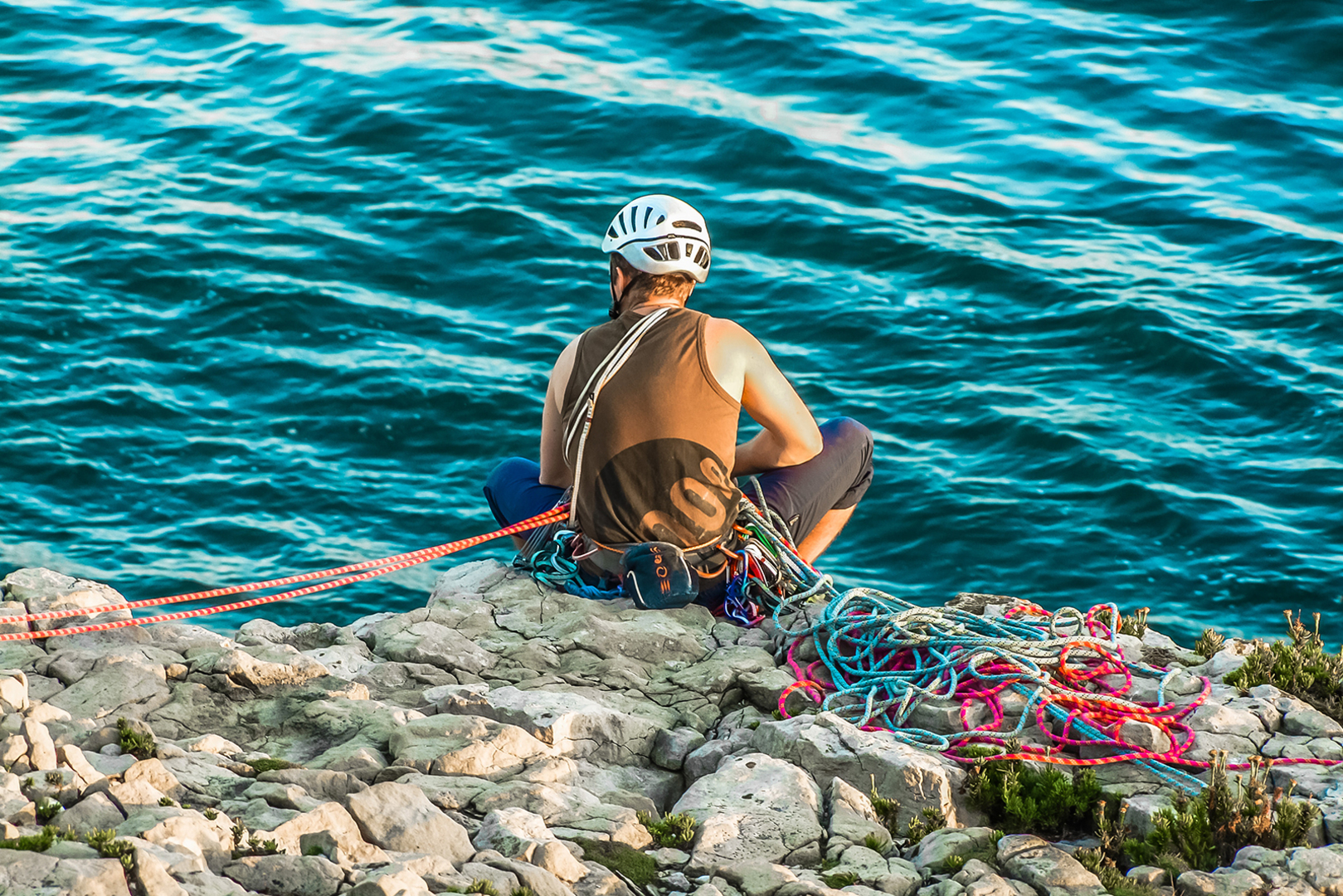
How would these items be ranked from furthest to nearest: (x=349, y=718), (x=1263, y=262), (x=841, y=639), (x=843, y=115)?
(x=843, y=115) < (x=1263, y=262) < (x=841, y=639) < (x=349, y=718)

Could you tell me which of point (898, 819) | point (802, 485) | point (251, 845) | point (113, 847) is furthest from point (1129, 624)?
point (113, 847)

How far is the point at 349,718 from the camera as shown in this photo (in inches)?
188

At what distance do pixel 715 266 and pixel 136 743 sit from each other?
352 inches

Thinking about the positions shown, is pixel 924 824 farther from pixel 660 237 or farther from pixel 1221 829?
pixel 660 237

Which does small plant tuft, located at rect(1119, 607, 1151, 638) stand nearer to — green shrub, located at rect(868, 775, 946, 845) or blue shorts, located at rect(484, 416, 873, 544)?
blue shorts, located at rect(484, 416, 873, 544)

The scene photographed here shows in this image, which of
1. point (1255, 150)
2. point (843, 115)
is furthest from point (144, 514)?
point (1255, 150)

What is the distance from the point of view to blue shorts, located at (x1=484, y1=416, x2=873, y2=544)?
254 inches

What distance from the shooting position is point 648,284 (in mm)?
5805

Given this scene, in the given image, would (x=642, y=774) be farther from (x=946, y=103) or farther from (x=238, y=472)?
(x=946, y=103)

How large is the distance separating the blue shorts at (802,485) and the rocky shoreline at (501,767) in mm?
743

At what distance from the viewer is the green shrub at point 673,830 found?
413 cm

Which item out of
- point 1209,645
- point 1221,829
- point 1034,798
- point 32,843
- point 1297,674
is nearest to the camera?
point 32,843

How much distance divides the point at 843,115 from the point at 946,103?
1.27 m

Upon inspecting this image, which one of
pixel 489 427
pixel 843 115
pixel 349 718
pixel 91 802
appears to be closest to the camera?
pixel 91 802
